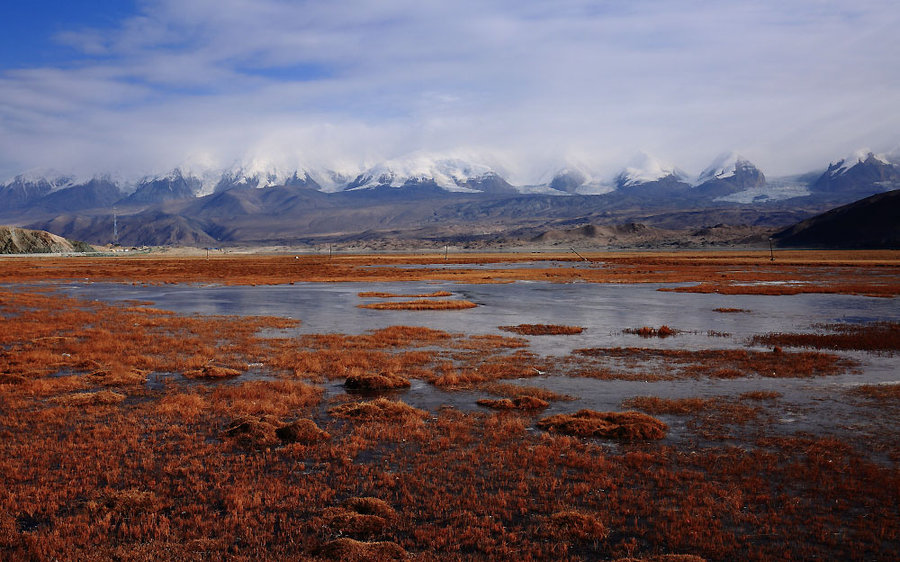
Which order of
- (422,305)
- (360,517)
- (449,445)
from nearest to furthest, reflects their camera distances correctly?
(360,517) < (449,445) < (422,305)

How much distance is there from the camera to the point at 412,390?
21812 millimetres

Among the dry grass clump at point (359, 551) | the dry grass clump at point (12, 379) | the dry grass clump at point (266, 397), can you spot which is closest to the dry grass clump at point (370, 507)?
the dry grass clump at point (359, 551)

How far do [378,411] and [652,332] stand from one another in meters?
21.2

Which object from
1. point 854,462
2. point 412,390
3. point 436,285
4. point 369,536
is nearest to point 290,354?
point 412,390

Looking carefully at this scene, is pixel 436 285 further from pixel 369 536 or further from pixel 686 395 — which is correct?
pixel 369 536

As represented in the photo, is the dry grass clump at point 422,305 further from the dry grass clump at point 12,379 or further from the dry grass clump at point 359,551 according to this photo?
the dry grass clump at point 359,551

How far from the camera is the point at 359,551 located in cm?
1022

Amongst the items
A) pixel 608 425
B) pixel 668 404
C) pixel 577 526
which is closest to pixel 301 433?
pixel 577 526

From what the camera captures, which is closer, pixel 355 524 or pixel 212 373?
pixel 355 524

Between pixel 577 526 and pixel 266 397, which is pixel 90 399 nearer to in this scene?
pixel 266 397

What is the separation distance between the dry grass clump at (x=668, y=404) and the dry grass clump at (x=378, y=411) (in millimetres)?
6405

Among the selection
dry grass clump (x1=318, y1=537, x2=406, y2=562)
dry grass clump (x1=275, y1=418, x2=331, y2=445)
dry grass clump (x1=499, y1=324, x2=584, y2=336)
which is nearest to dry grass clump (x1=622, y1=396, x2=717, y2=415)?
dry grass clump (x1=275, y1=418, x2=331, y2=445)

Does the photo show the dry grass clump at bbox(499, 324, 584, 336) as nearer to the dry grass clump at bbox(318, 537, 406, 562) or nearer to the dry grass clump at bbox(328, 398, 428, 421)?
the dry grass clump at bbox(328, 398, 428, 421)

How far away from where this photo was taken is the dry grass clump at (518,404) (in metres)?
19.2
